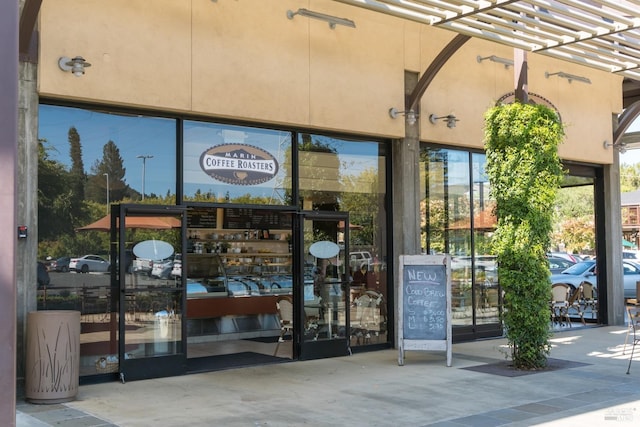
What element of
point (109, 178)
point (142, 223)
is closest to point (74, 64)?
point (109, 178)

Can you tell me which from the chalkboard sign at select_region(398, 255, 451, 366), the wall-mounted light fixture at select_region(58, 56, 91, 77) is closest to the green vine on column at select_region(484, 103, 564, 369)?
the chalkboard sign at select_region(398, 255, 451, 366)

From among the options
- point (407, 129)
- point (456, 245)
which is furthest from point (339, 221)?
point (456, 245)

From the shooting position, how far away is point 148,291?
8703 mm

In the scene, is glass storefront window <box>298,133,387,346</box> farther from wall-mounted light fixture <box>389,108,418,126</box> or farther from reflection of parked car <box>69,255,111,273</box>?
reflection of parked car <box>69,255,111,273</box>

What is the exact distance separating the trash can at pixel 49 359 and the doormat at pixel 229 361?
2.03 m

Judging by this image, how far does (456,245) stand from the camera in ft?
41.1

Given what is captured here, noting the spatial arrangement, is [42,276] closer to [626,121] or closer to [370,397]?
[370,397]

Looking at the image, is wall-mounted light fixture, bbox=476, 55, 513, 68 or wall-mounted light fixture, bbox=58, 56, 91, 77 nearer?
wall-mounted light fixture, bbox=58, 56, 91, 77

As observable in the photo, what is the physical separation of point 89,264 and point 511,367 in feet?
19.1

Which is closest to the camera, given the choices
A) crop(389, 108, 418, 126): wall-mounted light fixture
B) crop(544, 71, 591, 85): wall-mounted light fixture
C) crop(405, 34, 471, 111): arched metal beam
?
crop(405, 34, 471, 111): arched metal beam

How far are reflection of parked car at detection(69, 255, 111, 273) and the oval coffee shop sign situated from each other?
6.23ft

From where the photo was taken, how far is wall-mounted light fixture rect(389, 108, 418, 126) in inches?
444

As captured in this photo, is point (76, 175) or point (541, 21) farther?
point (541, 21)

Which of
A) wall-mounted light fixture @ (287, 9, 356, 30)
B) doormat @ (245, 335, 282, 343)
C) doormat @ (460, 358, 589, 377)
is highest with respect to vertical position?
wall-mounted light fixture @ (287, 9, 356, 30)
